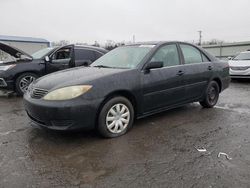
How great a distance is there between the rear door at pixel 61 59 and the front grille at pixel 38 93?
4309 mm

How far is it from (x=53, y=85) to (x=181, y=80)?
2.48 m

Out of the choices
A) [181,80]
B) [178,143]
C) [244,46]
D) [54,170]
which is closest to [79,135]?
[54,170]

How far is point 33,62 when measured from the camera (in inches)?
332

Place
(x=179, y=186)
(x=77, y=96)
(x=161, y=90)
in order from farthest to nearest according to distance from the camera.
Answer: (x=161, y=90) < (x=77, y=96) < (x=179, y=186)

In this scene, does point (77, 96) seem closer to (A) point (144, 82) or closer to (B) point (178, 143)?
(A) point (144, 82)

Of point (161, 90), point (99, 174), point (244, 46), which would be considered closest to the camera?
point (99, 174)

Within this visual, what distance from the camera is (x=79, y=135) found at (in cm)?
453

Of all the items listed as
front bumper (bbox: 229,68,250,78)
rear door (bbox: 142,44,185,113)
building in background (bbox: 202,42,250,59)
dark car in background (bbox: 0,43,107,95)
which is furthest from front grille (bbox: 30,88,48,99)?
building in background (bbox: 202,42,250,59)

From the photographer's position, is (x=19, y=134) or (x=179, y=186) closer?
(x=179, y=186)

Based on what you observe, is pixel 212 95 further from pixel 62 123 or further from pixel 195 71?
pixel 62 123

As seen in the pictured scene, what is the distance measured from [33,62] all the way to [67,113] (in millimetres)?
5019

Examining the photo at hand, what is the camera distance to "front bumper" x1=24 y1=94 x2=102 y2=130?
3.96 meters

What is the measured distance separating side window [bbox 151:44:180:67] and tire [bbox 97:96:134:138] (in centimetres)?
109

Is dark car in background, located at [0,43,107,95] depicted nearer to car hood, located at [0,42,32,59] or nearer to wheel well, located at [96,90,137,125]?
car hood, located at [0,42,32,59]
